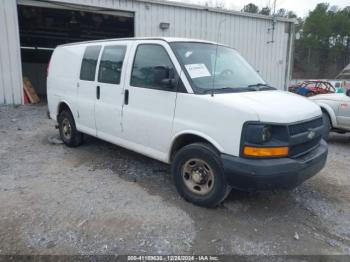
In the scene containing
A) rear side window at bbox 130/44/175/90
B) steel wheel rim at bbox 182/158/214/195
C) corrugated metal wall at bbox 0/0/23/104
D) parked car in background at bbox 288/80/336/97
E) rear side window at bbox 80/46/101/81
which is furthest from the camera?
parked car in background at bbox 288/80/336/97

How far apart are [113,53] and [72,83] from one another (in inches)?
55.1

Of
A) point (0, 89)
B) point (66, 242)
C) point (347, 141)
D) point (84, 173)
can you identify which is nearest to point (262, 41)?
point (347, 141)

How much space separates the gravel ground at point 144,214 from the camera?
317 cm

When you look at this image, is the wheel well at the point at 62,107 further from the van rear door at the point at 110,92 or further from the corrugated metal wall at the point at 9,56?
the corrugated metal wall at the point at 9,56

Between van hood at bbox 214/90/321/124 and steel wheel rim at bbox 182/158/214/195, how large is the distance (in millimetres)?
809

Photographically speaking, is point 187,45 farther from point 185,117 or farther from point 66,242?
point 66,242

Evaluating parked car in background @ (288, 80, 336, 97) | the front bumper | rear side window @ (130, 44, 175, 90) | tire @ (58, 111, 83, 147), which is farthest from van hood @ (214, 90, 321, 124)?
parked car in background @ (288, 80, 336, 97)

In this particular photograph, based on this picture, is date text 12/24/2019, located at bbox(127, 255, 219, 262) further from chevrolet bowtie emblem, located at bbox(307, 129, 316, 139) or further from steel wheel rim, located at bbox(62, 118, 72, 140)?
steel wheel rim, located at bbox(62, 118, 72, 140)

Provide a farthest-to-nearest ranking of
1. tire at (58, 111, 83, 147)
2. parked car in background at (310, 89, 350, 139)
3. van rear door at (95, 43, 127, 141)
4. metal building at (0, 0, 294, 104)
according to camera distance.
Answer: metal building at (0, 0, 294, 104) < parked car in background at (310, 89, 350, 139) < tire at (58, 111, 83, 147) < van rear door at (95, 43, 127, 141)

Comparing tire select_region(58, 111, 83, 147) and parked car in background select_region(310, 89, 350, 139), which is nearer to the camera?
tire select_region(58, 111, 83, 147)

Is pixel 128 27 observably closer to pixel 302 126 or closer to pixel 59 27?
pixel 59 27

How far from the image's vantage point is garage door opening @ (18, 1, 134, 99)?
13.4 m

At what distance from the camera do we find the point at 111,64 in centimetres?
498

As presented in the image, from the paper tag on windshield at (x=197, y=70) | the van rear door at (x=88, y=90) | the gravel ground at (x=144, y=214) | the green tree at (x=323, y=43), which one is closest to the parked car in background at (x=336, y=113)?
the gravel ground at (x=144, y=214)
